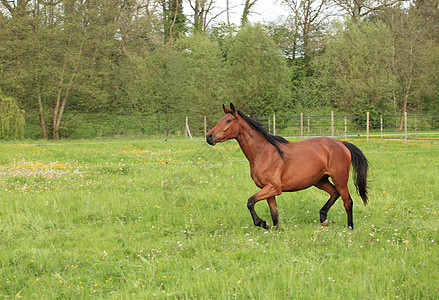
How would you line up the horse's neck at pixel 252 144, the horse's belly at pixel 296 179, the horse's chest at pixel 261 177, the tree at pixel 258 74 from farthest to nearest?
the tree at pixel 258 74 < the horse's neck at pixel 252 144 < the horse's belly at pixel 296 179 < the horse's chest at pixel 261 177

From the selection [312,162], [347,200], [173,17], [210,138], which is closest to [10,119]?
[210,138]

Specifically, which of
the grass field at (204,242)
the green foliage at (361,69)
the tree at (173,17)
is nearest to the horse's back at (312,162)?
the grass field at (204,242)

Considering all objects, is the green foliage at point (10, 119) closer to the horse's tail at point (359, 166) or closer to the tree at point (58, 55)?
the tree at point (58, 55)

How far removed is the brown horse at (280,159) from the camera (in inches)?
236

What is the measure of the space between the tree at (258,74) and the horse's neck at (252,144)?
3183cm

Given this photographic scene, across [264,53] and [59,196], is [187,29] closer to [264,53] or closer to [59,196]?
[264,53]

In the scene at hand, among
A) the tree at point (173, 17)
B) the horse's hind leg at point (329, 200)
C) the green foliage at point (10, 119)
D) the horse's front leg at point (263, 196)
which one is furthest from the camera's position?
the tree at point (173, 17)

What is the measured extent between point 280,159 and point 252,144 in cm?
53

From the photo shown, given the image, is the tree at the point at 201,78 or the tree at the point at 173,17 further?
the tree at the point at 173,17

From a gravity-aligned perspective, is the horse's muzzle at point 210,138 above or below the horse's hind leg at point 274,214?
above

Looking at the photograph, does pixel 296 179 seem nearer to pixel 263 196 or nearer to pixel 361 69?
pixel 263 196

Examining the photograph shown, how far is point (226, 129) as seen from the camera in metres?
6.04

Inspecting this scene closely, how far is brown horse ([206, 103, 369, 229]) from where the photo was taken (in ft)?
19.7

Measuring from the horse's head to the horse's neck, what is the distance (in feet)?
0.53
